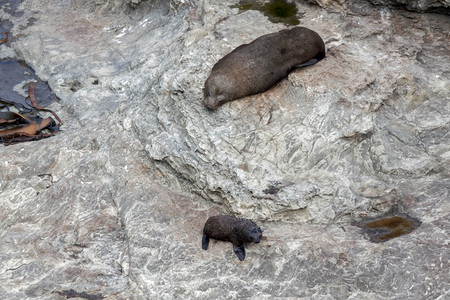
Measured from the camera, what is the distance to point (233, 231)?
577cm

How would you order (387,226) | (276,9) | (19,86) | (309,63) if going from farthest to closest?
(19,86), (276,9), (309,63), (387,226)

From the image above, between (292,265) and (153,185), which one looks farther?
(153,185)

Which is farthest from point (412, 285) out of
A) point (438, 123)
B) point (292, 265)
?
point (438, 123)

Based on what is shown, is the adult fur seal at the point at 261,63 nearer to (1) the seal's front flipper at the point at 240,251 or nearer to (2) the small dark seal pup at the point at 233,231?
(2) the small dark seal pup at the point at 233,231

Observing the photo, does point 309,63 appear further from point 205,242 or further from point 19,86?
point 19,86

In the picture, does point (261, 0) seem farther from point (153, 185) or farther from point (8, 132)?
point (8, 132)

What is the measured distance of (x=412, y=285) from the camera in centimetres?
498

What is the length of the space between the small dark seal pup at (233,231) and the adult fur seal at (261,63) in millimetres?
1516

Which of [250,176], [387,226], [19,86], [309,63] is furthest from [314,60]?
[19,86]

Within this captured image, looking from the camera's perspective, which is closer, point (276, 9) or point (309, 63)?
point (309, 63)

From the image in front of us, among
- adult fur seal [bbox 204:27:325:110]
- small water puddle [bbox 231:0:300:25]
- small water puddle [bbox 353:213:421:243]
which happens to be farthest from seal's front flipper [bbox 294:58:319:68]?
small water puddle [bbox 353:213:421:243]

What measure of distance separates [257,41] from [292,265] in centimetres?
331

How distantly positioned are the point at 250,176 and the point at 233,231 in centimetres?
79

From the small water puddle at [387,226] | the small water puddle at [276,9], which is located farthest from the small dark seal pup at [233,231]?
the small water puddle at [276,9]
